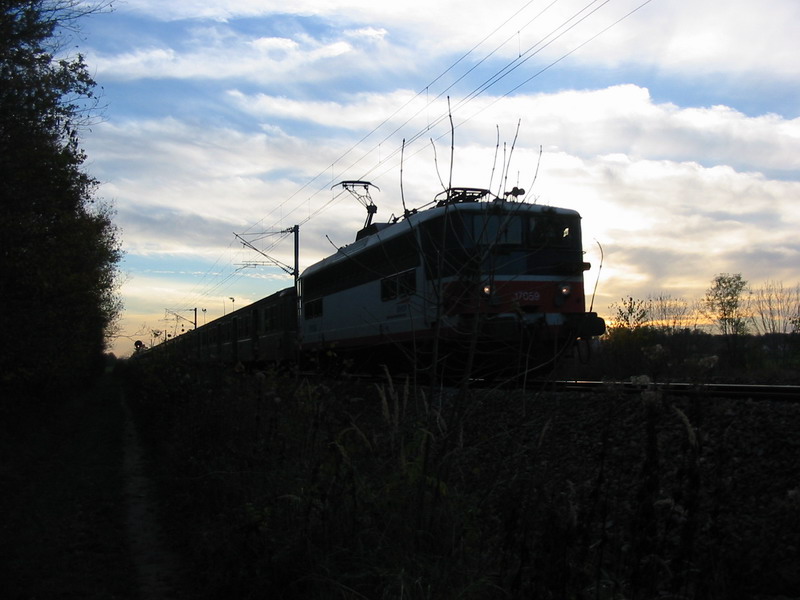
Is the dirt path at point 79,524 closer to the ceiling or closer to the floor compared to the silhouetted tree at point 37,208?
closer to the floor

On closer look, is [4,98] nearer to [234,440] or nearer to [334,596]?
[234,440]

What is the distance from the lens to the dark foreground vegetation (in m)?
3.54

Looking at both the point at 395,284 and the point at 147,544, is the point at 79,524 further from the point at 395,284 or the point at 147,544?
the point at 395,284

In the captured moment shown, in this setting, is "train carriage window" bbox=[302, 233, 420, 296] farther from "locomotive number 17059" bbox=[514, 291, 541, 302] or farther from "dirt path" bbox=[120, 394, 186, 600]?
"dirt path" bbox=[120, 394, 186, 600]

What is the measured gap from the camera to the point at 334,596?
4.20m

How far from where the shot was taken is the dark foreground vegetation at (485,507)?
354 cm

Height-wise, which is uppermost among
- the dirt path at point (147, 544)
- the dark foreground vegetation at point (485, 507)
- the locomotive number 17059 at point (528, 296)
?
the locomotive number 17059 at point (528, 296)

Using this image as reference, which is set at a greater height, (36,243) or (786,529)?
(36,243)

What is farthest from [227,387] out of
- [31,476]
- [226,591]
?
[226,591]

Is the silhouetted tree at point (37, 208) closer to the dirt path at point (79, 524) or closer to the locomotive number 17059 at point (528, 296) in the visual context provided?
the dirt path at point (79, 524)

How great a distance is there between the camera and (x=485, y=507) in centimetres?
573

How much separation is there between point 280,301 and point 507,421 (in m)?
16.8

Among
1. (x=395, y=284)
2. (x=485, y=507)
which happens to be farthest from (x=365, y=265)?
(x=485, y=507)

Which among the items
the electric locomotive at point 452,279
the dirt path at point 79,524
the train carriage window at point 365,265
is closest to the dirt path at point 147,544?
the dirt path at point 79,524
